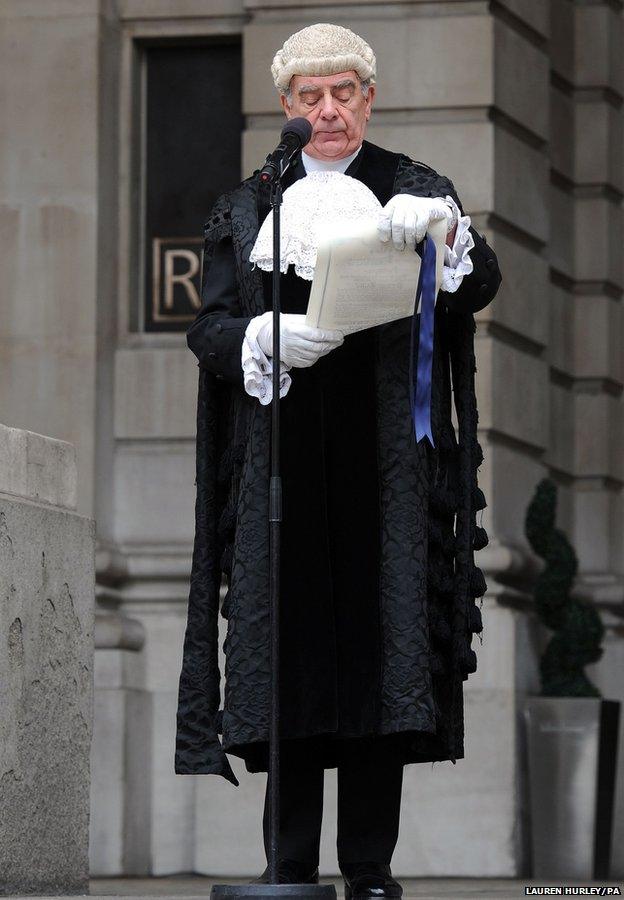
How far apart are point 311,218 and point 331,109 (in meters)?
0.27

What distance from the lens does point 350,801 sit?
5.58 meters

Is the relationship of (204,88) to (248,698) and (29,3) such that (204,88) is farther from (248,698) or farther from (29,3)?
(248,698)

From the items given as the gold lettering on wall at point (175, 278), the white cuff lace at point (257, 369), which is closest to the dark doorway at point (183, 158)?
the gold lettering on wall at point (175, 278)

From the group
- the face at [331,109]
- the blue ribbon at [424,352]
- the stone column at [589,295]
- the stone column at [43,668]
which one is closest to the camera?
the blue ribbon at [424,352]

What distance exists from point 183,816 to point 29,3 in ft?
12.4

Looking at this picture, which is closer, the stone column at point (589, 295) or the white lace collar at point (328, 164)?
the white lace collar at point (328, 164)

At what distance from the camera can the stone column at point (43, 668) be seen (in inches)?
266

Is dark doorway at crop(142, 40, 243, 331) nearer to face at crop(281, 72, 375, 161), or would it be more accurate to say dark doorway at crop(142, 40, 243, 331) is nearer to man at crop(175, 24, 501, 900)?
man at crop(175, 24, 501, 900)

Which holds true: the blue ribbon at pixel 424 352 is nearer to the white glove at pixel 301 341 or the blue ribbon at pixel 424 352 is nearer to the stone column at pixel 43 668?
the white glove at pixel 301 341

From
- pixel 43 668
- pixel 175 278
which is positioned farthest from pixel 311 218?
pixel 175 278

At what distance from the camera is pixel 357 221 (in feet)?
17.6

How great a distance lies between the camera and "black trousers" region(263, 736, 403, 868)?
5559 mm

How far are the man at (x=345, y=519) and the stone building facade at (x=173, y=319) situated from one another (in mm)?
4009

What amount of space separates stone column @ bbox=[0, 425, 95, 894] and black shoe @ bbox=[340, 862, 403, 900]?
1.47 metres
